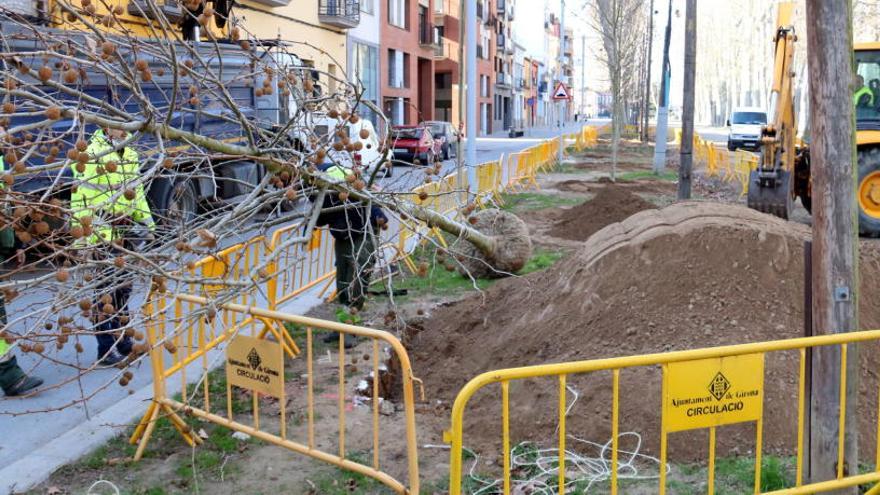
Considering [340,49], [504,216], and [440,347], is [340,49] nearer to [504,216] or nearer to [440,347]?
[504,216]

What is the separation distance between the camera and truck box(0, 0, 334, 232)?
15.3 feet

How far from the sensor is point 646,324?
19.5ft

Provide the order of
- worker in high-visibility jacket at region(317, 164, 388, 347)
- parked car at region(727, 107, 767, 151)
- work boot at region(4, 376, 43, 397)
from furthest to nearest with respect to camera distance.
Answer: parked car at region(727, 107, 767, 151), worker in high-visibility jacket at region(317, 164, 388, 347), work boot at region(4, 376, 43, 397)

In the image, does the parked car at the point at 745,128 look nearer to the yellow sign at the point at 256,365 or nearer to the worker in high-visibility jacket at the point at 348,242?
the worker in high-visibility jacket at the point at 348,242

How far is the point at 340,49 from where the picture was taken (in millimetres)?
32594

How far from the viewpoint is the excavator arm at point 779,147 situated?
487 inches

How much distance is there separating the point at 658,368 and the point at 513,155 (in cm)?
1594

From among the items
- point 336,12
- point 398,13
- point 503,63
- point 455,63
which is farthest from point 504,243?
point 503,63

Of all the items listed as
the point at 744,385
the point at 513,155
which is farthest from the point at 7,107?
the point at 513,155

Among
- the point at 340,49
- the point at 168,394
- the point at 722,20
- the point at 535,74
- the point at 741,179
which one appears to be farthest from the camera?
the point at 535,74

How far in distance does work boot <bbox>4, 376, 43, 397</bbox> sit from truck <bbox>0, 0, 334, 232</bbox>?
1466mm

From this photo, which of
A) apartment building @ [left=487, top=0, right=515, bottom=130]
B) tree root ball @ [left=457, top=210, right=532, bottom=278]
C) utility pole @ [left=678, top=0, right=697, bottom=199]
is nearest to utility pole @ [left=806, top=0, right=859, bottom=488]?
tree root ball @ [left=457, top=210, right=532, bottom=278]

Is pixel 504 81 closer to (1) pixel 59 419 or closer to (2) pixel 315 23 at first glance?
(2) pixel 315 23

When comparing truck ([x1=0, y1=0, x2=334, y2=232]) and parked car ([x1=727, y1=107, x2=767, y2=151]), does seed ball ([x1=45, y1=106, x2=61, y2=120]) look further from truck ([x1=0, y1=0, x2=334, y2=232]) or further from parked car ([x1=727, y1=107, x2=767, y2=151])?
parked car ([x1=727, y1=107, x2=767, y2=151])
